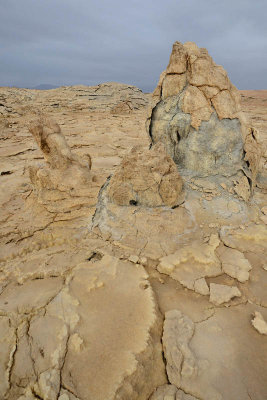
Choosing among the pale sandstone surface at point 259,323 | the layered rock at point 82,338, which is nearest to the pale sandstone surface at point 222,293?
the pale sandstone surface at point 259,323

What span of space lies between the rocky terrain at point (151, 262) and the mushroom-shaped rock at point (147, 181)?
11 mm

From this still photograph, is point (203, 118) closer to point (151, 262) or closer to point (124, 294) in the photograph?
point (151, 262)

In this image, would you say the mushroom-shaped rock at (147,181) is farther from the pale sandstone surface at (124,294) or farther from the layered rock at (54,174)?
the layered rock at (54,174)

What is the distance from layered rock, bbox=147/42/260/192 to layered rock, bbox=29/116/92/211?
50.9 inches

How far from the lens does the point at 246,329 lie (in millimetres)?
1510

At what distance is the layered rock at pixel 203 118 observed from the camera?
2.82m

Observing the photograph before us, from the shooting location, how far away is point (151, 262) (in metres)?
2.06

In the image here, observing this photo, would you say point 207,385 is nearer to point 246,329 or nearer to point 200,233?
point 246,329

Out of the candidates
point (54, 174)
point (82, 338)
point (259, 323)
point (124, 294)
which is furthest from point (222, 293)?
point (54, 174)

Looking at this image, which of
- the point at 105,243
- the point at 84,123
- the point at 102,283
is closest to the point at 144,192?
the point at 105,243

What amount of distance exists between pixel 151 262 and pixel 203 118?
183 cm

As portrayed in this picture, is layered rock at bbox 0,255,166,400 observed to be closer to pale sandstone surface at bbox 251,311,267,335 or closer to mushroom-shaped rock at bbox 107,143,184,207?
pale sandstone surface at bbox 251,311,267,335

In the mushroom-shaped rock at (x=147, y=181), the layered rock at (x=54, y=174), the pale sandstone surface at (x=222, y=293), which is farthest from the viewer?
the layered rock at (x=54, y=174)

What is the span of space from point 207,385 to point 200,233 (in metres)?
1.35
